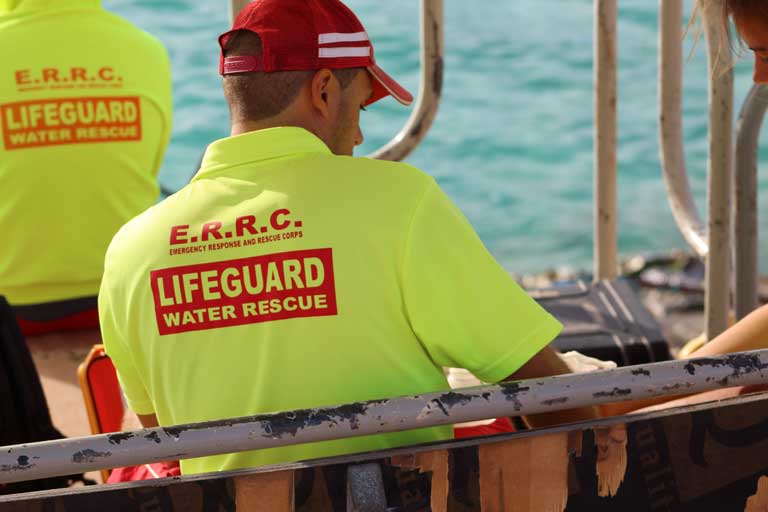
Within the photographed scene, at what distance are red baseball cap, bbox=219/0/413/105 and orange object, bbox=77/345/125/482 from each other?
72cm

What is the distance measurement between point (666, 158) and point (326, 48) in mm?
1280

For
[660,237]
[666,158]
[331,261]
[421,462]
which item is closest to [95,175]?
[666,158]

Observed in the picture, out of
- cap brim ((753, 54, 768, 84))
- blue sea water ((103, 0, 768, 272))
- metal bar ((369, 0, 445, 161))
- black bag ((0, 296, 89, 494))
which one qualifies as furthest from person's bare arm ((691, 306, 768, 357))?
blue sea water ((103, 0, 768, 272))

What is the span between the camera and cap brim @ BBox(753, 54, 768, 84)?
1.77 metres

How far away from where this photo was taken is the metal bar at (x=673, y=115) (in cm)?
260

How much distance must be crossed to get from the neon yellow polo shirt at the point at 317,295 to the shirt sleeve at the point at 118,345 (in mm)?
55

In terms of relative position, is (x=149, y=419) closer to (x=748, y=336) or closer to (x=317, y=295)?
(x=317, y=295)

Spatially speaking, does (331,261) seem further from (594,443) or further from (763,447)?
(763,447)

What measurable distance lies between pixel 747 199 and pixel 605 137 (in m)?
0.58

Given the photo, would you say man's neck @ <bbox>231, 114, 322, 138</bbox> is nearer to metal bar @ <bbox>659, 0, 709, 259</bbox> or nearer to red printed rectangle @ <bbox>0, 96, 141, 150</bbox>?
metal bar @ <bbox>659, 0, 709, 259</bbox>

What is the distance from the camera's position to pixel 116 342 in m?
1.60

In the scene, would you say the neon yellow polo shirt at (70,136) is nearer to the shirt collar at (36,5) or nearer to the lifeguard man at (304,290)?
the shirt collar at (36,5)

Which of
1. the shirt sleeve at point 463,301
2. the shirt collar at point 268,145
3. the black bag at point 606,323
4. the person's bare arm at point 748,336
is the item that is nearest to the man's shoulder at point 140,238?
the shirt collar at point 268,145

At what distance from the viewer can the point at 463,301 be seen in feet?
4.69
